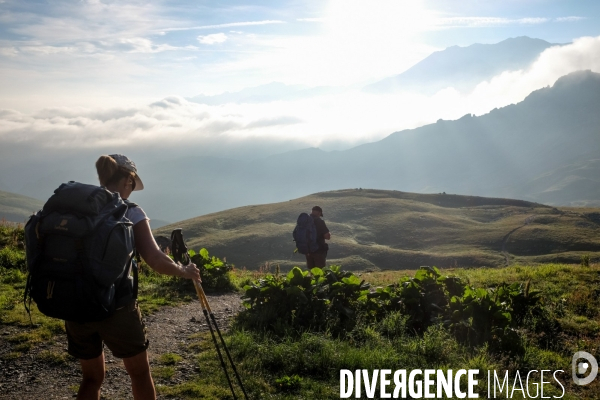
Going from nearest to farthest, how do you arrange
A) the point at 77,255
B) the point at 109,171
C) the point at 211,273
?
the point at 77,255
the point at 109,171
the point at 211,273

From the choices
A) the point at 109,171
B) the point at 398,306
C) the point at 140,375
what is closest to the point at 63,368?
the point at 140,375

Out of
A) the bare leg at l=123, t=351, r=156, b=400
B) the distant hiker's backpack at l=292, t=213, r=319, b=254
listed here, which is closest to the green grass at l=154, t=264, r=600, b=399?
the bare leg at l=123, t=351, r=156, b=400

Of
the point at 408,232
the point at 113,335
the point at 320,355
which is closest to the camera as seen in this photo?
the point at 113,335

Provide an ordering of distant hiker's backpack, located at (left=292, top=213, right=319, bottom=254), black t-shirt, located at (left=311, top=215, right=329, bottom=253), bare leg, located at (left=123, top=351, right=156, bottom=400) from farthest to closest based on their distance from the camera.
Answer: black t-shirt, located at (left=311, top=215, right=329, bottom=253)
distant hiker's backpack, located at (left=292, top=213, right=319, bottom=254)
bare leg, located at (left=123, top=351, right=156, bottom=400)

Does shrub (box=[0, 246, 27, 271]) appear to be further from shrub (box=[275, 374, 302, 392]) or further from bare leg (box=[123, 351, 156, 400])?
bare leg (box=[123, 351, 156, 400])

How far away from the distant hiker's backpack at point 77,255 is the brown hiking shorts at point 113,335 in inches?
10.5

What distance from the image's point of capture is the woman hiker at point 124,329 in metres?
4.45

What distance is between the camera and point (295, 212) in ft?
450

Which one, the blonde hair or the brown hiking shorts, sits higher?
the blonde hair

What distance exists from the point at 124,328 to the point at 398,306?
7023mm

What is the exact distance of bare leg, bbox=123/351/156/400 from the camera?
15.1 ft

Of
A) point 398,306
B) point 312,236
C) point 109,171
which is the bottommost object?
point 398,306

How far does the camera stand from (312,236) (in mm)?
14625

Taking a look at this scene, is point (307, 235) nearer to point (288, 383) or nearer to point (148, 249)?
point (288, 383)
